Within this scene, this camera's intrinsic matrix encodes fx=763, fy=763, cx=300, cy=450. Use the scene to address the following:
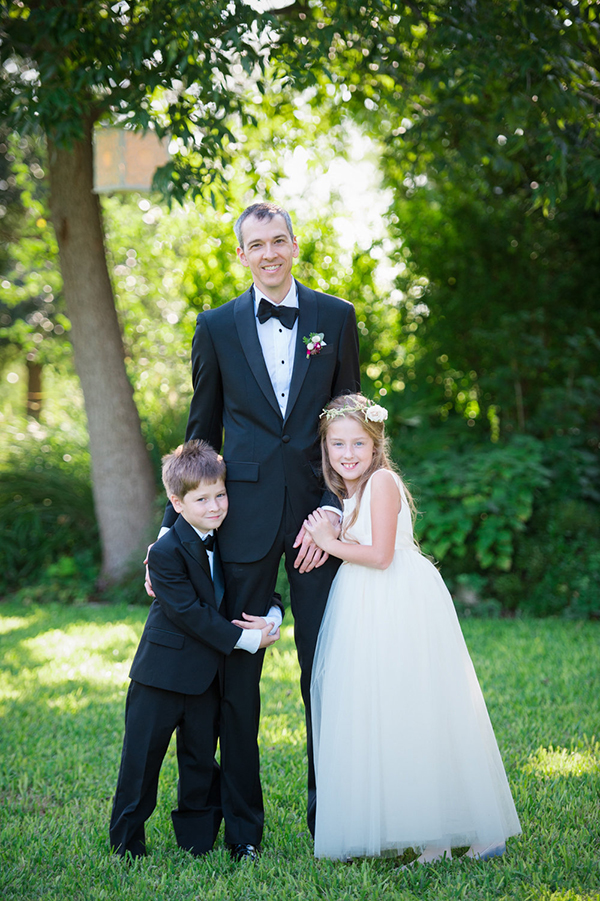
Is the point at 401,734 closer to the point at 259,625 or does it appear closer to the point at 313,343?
the point at 259,625

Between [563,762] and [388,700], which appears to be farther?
[563,762]

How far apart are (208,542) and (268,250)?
965 mm

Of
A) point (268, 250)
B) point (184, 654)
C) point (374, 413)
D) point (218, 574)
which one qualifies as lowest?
point (184, 654)

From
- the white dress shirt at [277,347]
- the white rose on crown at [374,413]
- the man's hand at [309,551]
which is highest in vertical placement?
the white dress shirt at [277,347]

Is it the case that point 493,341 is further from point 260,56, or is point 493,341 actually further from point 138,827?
point 138,827

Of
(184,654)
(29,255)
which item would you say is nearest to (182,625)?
(184,654)

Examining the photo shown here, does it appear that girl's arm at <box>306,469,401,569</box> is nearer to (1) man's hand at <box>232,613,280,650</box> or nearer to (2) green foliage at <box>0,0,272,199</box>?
(1) man's hand at <box>232,613,280,650</box>

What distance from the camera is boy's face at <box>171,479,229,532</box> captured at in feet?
7.93

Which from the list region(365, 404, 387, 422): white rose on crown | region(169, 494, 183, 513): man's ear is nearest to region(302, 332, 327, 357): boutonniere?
region(365, 404, 387, 422): white rose on crown

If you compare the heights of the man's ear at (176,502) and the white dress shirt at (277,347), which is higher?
the white dress shirt at (277,347)

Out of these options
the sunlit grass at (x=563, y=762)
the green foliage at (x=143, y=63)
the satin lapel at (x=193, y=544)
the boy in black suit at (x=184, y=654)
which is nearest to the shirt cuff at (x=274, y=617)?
the boy in black suit at (x=184, y=654)

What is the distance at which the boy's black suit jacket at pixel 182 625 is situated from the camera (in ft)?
7.78

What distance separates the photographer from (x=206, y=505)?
242cm

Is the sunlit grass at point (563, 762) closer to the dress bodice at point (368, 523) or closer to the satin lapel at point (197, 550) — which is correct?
the dress bodice at point (368, 523)
